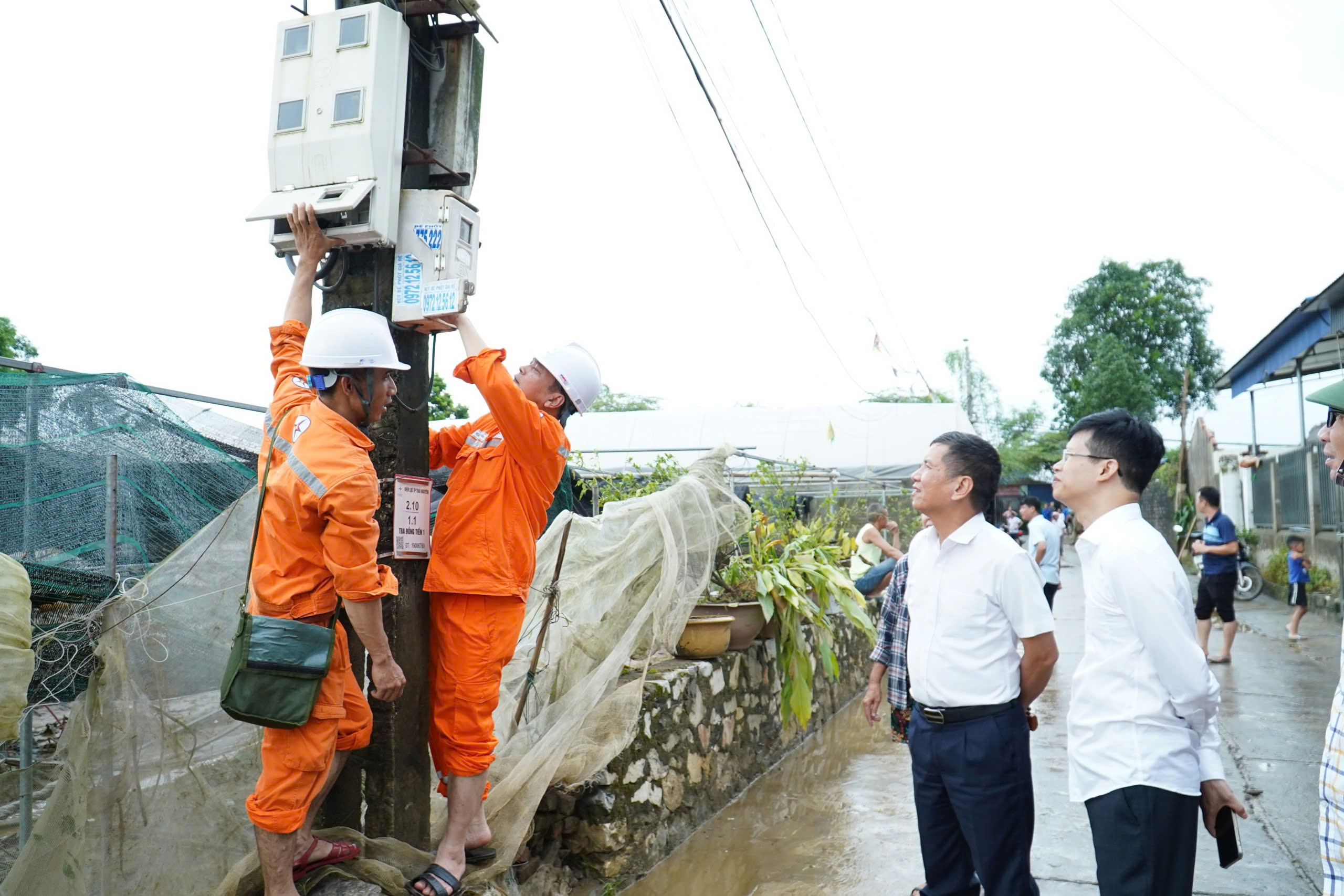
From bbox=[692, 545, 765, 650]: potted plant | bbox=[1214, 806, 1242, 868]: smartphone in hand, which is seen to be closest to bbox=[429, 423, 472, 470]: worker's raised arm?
bbox=[692, 545, 765, 650]: potted plant

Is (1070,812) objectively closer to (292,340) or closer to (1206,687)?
(1206,687)

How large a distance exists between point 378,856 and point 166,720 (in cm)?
77

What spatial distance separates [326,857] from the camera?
286 cm

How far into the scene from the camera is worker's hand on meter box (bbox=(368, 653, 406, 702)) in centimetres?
274

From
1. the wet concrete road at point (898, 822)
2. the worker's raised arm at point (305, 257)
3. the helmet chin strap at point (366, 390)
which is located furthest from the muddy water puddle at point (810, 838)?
the worker's raised arm at point (305, 257)

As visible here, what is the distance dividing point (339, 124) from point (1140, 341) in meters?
42.3

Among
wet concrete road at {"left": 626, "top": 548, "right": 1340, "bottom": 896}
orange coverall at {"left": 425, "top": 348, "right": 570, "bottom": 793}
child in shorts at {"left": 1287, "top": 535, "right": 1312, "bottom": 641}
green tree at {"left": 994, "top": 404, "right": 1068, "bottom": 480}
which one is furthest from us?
green tree at {"left": 994, "top": 404, "right": 1068, "bottom": 480}

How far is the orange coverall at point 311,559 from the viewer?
2.58 m

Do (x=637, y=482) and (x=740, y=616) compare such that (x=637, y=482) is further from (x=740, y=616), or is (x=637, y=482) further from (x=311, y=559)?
(x=311, y=559)

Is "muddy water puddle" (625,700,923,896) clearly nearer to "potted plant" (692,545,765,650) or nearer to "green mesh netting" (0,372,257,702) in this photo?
"potted plant" (692,545,765,650)

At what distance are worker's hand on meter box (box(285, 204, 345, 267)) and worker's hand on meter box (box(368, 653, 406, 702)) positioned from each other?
128 cm

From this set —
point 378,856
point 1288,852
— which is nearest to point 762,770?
point 1288,852

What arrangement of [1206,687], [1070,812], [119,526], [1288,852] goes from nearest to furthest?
[1206,687], [119,526], [1288,852], [1070,812]

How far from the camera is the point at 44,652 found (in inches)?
106
